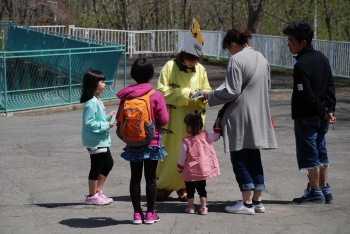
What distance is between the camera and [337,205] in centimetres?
689

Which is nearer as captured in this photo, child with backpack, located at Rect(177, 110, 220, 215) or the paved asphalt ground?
the paved asphalt ground

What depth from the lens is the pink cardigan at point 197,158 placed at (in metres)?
6.40

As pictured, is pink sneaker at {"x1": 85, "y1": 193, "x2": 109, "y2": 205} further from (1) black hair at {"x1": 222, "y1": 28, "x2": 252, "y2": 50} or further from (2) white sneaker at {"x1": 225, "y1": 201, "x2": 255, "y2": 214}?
(1) black hair at {"x1": 222, "y1": 28, "x2": 252, "y2": 50}

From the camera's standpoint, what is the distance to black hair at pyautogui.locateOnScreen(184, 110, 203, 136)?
21.2 feet

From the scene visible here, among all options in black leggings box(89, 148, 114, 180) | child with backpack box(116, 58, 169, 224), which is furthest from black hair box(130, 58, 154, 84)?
black leggings box(89, 148, 114, 180)

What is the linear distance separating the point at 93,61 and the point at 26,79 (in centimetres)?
204

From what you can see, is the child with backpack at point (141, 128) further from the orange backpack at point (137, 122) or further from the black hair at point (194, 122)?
the black hair at point (194, 122)

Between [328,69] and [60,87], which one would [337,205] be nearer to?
[328,69]

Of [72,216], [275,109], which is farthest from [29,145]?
[275,109]

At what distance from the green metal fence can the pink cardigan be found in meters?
9.43

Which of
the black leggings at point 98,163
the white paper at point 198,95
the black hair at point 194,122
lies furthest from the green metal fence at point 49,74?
the black hair at point 194,122

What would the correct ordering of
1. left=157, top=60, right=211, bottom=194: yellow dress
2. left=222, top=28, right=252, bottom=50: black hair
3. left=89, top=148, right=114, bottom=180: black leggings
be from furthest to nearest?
left=157, top=60, right=211, bottom=194: yellow dress < left=89, top=148, right=114, bottom=180: black leggings < left=222, top=28, right=252, bottom=50: black hair

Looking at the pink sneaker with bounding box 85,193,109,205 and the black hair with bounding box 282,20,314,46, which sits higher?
the black hair with bounding box 282,20,314,46

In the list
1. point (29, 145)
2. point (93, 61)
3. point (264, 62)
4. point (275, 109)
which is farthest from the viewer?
point (93, 61)
